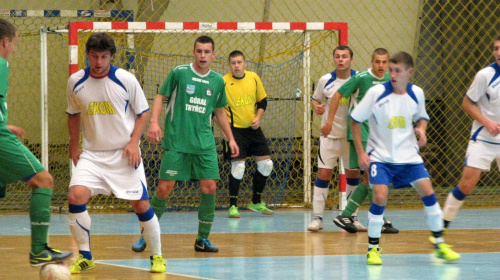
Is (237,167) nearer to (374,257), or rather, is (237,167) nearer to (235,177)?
(235,177)

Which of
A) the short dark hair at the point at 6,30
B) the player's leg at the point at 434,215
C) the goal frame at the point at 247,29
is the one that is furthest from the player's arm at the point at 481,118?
the short dark hair at the point at 6,30

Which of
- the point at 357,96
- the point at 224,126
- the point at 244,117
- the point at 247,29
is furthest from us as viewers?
the point at 247,29

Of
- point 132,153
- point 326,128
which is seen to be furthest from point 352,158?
point 132,153

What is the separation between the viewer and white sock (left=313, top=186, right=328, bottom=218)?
8.07 meters

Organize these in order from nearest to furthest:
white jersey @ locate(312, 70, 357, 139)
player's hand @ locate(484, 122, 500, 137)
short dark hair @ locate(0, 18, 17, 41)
A: short dark hair @ locate(0, 18, 17, 41) < player's hand @ locate(484, 122, 500, 137) < white jersey @ locate(312, 70, 357, 139)

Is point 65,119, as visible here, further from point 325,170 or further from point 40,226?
point 40,226

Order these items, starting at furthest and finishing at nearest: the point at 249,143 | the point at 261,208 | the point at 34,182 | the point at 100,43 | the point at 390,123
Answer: the point at 261,208
the point at 249,143
the point at 390,123
the point at 100,43
the point at 34,182

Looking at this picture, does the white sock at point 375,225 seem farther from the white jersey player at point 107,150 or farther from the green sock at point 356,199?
the green sock at point 356,199

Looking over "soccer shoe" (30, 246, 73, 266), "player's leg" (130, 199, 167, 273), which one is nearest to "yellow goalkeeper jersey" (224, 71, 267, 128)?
"player's leg" (130, 199, 167, 273)

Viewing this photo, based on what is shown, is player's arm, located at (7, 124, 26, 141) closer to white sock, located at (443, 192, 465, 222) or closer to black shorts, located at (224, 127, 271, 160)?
white sock, located at (443, 192, 465, 222)

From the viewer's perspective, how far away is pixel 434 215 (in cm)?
589

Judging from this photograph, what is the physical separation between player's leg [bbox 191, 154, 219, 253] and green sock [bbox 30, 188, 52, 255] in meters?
1.60

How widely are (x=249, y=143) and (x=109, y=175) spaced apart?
453 centimetres

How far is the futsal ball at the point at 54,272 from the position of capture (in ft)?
15.1
